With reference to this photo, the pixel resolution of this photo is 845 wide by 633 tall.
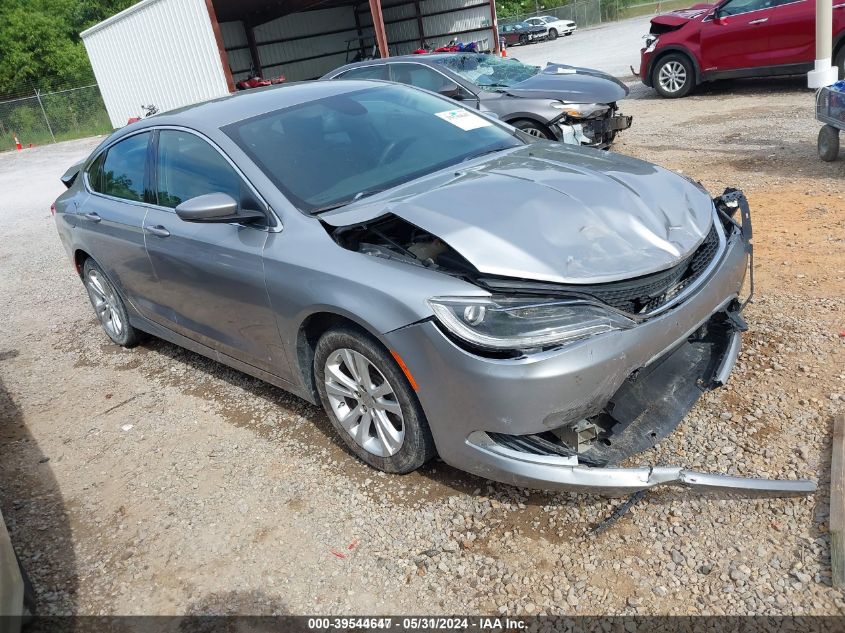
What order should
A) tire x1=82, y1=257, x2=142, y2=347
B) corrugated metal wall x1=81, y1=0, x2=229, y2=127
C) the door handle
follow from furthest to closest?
corrugated metal wall x1=81, y1=0, x2=229, y2=127, tire x1=82, y1=257, x2=142, y2=347, the door handle

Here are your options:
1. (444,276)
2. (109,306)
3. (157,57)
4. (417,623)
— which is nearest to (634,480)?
(417,623)

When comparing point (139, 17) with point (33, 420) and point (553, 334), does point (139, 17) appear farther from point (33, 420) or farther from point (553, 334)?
point (553, 334)

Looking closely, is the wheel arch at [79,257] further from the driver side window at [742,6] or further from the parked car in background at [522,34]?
the parked car in background at [522,34]

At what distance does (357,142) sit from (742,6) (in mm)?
10200

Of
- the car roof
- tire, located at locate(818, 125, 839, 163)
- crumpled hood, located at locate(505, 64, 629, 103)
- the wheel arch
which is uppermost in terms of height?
the car roof

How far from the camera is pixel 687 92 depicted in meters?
12.4

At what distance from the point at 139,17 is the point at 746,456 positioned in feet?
68.4

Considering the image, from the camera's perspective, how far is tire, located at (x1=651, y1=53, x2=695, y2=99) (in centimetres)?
1216

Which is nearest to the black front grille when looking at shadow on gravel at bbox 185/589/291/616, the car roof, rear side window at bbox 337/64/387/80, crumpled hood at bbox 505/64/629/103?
shadow on gravel at bbox 185/589/291/616

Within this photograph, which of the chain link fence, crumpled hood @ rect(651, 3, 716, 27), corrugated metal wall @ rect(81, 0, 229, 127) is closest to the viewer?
crumpled hood @ rect(651, 3, 716, 27)

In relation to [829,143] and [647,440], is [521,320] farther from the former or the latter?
[829,143]

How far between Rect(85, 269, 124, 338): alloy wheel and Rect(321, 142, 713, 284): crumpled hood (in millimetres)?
2776

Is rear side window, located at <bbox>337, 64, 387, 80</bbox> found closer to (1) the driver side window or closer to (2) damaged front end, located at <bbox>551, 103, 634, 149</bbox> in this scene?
(2) damaged front end, located at <bbox>551, 103, 634, 149</bbox>

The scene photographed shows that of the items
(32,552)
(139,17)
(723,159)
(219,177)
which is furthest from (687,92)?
(139,17)
